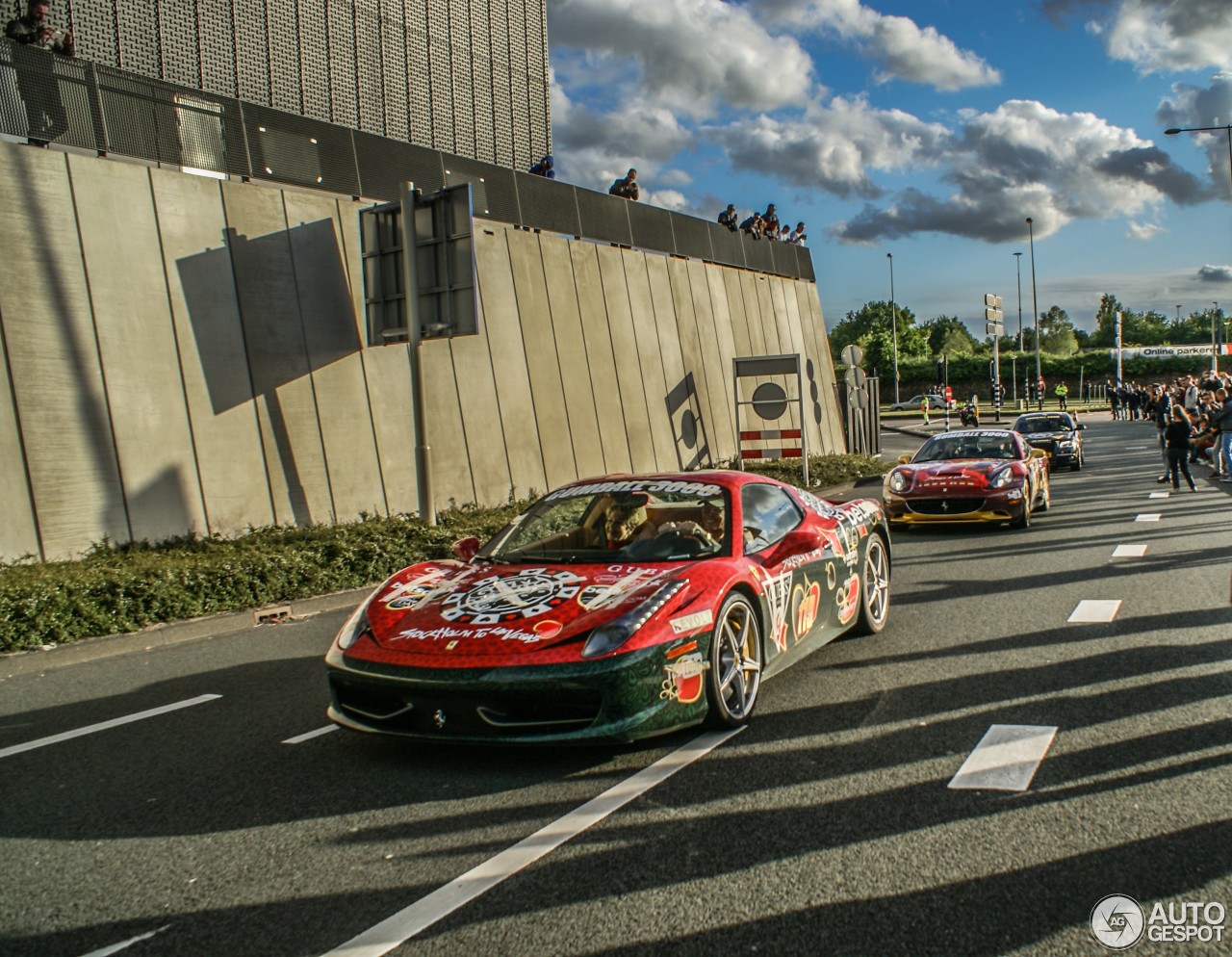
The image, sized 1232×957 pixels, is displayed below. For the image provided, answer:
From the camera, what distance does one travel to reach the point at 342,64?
896 inches

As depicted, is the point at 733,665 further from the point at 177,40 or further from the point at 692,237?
the point at 692,237

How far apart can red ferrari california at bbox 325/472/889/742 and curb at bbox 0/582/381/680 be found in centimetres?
339

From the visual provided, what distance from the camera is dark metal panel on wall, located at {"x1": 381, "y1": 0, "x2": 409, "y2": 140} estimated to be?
941 inches

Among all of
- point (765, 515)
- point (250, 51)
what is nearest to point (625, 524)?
point (765, 515)

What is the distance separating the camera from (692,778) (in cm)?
452

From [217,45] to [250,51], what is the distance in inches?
30.1

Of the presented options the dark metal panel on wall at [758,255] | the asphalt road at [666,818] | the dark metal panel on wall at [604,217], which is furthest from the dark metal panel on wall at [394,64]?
the asphalt road at [666,818]

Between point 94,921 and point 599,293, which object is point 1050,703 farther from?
point 599,293

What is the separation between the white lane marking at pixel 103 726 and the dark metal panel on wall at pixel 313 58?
1774 centimetres

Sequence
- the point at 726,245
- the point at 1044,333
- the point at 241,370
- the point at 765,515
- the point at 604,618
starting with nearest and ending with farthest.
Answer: the point at 604,618, the point at 765,515, the point at 241,370, the point at 726,245, the point at 1044,333

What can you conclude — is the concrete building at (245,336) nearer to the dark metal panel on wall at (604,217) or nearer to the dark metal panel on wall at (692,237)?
the dark metal panel on wall at (604,217)

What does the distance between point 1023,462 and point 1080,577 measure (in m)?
5.13

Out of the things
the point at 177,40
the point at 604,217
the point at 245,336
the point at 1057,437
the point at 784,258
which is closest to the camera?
the point at 245,336

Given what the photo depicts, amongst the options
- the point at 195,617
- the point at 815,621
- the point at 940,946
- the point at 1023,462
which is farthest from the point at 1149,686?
the point at 1023,462
